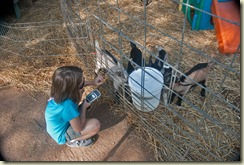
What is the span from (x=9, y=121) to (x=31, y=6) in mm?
2903

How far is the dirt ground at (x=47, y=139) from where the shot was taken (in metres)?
2.32

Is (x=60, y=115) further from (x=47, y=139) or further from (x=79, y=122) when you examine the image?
(x=47, y=139)

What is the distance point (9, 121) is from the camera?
8.78 ft

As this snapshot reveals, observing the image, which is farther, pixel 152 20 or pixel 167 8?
pixel 167 8

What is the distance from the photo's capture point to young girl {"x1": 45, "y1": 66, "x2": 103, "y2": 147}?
1942 millimetres

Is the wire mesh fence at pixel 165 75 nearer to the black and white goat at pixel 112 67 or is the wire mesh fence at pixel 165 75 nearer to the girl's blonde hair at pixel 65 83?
the black and white goat at pixel 112 67

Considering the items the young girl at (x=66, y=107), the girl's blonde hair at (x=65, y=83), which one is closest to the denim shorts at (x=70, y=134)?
the young girl at (x=66, y=107)

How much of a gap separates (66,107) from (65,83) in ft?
0.65

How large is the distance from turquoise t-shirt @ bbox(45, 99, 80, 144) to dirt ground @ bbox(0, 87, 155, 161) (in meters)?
0.27

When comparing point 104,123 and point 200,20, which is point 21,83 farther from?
point 200,20

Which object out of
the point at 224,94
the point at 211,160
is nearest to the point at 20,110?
the point at 211,160

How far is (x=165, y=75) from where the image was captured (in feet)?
8.87

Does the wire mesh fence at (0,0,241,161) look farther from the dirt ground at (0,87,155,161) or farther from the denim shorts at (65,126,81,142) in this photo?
the denim shorts at (65,126,81,142)

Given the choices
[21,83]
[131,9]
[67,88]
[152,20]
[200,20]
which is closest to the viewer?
[67,88]
